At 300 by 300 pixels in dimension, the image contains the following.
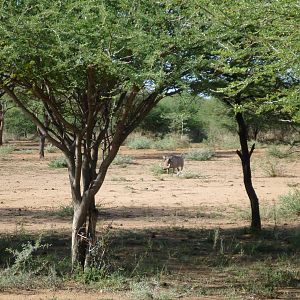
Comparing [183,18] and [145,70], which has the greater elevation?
[183,18]

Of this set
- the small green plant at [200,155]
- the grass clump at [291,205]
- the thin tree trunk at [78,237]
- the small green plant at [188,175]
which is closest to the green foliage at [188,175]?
the small green plant at [188,175]

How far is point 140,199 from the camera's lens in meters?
19.6

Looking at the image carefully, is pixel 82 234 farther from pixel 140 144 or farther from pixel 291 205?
pixel 140 144

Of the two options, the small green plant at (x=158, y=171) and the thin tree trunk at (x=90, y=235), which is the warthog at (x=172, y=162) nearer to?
the small green plant at (x=158, y=171)

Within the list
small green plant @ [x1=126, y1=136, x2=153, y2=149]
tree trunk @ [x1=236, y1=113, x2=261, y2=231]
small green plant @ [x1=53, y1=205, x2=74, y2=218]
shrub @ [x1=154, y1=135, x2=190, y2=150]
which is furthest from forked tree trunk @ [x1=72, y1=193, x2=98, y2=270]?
small green plant @ [x1=126, y1=136, x2=153, y2=149]

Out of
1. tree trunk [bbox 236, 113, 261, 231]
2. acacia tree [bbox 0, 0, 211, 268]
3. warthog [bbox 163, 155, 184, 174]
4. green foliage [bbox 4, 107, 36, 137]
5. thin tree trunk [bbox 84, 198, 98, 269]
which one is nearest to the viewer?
acacia tree [bbox 0, 0, 211, 268]

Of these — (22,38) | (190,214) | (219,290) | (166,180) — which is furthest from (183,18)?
(166,180)

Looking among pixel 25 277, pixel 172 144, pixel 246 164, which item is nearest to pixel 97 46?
pixel 25 277

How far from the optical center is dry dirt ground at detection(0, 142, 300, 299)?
1409 cm

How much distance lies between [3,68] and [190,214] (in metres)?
9.21

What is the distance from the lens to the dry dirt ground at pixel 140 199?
14.1m

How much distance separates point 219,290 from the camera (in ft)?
26.9

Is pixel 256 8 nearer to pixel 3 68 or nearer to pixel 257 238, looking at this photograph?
pixel 3 68

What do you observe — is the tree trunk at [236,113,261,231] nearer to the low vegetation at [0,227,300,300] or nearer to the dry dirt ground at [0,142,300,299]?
the low vegetation at [0,227,300,300]
